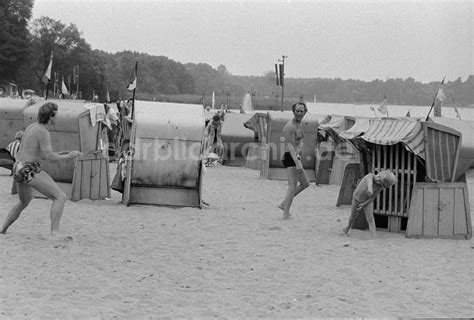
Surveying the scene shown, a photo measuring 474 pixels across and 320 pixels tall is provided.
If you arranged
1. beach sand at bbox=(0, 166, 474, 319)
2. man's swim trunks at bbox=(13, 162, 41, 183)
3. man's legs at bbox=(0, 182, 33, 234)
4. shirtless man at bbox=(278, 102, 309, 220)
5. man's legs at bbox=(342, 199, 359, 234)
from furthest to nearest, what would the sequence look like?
1. shirtless man at bbox=(278, 102, 309, 220)
2. man's legs at bbox=(342, 199, 359, 234)
3. man's legs at bbox=(0, 182, 33, 234)
4. man's swim trunks at bbox=(13, 162, 41, 183)
5. beach sand at bbox=(0, 166, 474, 319)

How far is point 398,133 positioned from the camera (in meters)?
11.3

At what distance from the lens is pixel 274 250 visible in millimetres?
9883

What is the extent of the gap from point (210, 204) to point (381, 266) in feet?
19.2

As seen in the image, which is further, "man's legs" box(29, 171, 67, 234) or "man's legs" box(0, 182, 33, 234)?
"man's legs" box(0, 182, 33, 234)

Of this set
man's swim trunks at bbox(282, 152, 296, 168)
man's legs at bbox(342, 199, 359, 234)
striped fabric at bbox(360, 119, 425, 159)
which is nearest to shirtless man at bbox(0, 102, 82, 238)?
man's legs at bbox(342, 199, 359, 234)

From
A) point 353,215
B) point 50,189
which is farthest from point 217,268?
point 353,215

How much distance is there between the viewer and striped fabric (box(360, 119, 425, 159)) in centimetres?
1103

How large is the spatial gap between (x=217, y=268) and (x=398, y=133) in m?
3.67

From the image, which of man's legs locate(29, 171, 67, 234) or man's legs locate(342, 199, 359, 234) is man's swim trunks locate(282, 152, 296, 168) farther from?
man's legs locate(29, 171, 67, 234)

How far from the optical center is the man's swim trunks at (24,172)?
9.38 metres

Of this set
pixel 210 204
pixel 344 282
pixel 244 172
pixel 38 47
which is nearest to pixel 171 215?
pixel 210 204

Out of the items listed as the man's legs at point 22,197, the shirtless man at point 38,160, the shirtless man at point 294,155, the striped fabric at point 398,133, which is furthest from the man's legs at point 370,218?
the man's legs at point 22,197

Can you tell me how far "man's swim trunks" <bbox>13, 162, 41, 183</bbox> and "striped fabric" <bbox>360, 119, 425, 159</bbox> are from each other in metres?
4.26

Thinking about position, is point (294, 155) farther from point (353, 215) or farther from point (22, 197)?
point (22, 197)
